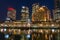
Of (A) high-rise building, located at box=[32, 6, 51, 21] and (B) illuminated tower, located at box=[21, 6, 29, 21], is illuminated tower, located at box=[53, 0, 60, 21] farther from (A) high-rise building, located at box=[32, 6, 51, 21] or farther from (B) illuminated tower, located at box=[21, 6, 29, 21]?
(B) illuminated tower, located at box=[21, 6, 29, 21]

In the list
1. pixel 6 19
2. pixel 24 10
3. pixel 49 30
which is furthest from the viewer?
pixel 24 10

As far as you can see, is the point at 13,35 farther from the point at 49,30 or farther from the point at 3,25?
the point at 49,30

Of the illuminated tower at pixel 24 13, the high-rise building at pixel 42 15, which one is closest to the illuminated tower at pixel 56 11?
the high-rise building at pixel 42 15

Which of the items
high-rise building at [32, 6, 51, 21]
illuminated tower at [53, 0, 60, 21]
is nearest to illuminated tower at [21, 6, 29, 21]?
high-rise building at [32, 6, 51, 21]

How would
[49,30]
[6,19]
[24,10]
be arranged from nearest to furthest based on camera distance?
1. [49,30]
2. [6,19]
3. [24,10]

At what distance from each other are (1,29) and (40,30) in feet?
3.20

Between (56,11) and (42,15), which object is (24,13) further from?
(56,11)

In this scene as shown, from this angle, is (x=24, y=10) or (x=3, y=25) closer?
(x=3, y=25)

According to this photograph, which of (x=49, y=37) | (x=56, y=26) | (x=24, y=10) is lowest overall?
(x=49, y=37)

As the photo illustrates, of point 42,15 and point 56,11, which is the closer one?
point 56,11

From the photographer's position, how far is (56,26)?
4.04m

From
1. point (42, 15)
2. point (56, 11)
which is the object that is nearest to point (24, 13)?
point (42, 15)

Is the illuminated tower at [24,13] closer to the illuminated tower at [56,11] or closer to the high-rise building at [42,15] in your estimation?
the high-rise building at [42,15]

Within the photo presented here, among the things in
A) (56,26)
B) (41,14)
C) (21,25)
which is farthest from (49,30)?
(41,14)
